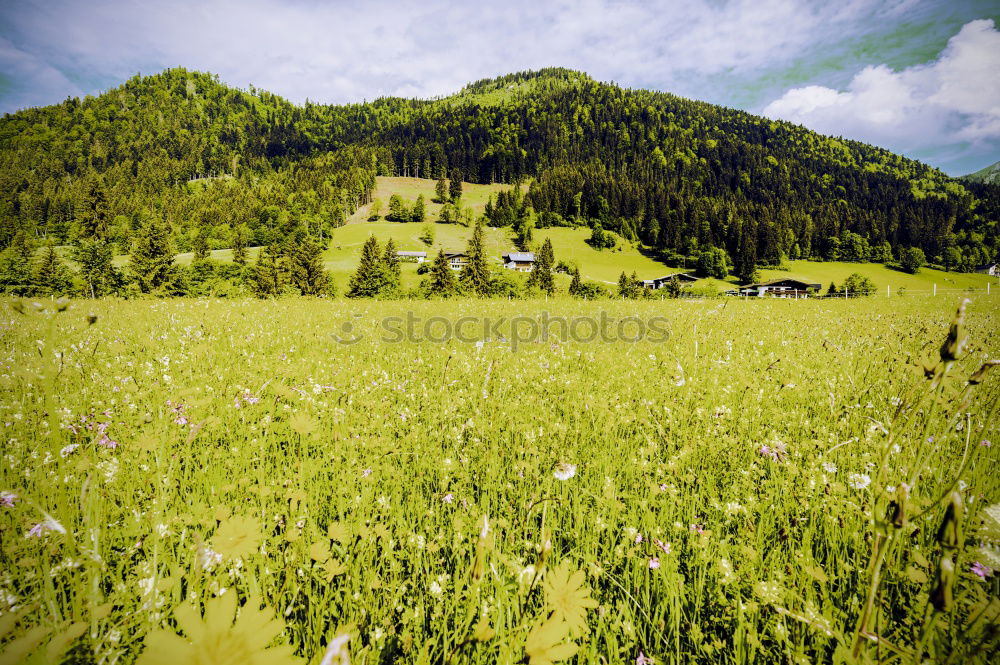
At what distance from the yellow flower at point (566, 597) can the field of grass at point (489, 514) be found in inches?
0.4

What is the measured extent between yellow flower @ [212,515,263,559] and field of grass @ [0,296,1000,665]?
0.01 metres

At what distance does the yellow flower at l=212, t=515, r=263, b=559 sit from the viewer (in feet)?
5.35

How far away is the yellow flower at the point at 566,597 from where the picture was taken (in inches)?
48.5

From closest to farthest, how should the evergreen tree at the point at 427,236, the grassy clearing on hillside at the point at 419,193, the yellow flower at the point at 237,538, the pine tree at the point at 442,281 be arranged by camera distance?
the yellow flower at the point at 237,538
the pine tree at the point at 442,281
the evergreen tree at the point at 427,236
the grassy clearing on hillside at the point at 419,193

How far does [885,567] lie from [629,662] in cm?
182

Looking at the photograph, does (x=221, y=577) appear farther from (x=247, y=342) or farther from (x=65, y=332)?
(x=65, y=332)

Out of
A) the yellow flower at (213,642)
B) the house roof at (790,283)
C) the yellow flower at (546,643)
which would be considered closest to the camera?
the yellow flower at (213,642)

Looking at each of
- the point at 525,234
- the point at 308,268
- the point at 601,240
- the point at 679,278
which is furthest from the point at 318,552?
the point at 601,240

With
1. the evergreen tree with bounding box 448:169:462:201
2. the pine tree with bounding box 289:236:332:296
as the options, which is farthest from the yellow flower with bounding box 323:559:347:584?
the evergreen tree with bounding box 448:169:462:201

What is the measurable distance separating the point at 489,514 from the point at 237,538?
1.72 meters

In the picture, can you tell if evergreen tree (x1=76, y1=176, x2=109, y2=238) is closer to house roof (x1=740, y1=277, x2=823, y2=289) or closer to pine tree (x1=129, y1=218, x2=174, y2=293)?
pine tree (x1=129, y1=218, x2=174, y2=293)

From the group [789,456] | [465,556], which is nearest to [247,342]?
[465,556]

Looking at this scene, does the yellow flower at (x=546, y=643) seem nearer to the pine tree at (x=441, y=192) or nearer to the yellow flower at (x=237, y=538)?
the yellow flower at (x=237, y=538)

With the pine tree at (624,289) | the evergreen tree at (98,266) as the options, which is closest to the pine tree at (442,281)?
the pine tree at (624,289)
